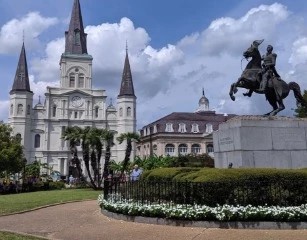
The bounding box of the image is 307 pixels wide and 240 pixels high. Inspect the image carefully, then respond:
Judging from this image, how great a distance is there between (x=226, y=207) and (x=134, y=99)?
267 feet

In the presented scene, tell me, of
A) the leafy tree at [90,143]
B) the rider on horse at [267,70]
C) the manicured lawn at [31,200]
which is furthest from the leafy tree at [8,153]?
the rider on horse at [267,70]

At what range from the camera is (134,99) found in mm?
92000

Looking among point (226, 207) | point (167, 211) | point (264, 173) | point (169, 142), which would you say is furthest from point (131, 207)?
point (169, 142)

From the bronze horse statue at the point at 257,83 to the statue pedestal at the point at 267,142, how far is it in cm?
91

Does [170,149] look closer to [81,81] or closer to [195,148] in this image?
[195,148]

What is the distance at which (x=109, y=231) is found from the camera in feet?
35.5

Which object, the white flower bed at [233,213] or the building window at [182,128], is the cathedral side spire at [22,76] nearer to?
the building window at [182,128]

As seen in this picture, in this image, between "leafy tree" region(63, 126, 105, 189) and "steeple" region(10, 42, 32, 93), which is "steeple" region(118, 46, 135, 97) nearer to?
"steeple" region(10, 42, 32, 93)

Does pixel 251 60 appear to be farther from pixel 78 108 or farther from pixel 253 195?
pixel 78 108

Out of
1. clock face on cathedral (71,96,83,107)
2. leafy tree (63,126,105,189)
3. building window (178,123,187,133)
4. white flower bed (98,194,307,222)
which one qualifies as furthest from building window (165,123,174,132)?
white flower bed (98,194,307,222)

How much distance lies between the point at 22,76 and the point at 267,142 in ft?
259

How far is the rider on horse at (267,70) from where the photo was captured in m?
16.6

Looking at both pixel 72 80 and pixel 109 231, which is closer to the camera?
pixel 109 231

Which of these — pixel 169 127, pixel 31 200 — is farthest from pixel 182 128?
pixel 31 200
